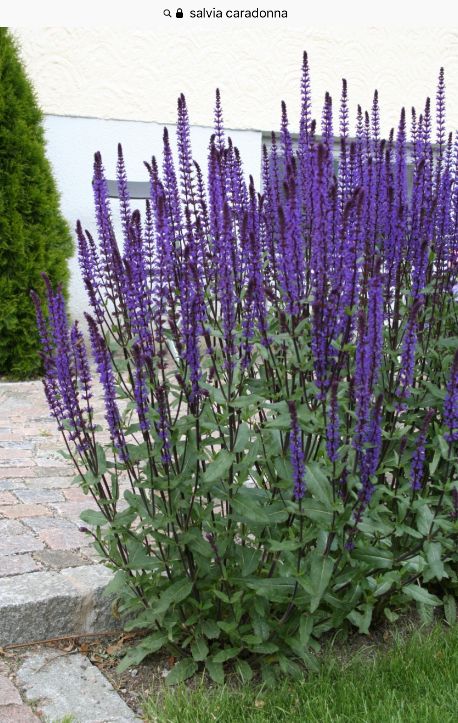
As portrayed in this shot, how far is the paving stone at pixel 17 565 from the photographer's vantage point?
143 inches

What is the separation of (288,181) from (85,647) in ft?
6.65

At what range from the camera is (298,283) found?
110 inches

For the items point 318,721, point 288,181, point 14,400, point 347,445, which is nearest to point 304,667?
point 318,721

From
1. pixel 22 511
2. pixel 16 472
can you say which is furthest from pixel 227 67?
pixel 22 511

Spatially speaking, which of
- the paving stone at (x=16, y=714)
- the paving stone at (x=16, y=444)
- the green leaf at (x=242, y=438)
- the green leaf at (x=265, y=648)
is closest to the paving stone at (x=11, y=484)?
the paving stone at (x=16, y=444)

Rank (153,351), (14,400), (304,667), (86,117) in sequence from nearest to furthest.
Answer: (153,351) → (304,667) → (14,400) → (86,117)

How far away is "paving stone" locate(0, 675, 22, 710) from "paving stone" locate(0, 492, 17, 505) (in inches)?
65.4

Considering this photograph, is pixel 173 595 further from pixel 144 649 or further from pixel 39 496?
pixel 39 496

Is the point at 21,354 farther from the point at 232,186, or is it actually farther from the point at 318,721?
the point at 318,721

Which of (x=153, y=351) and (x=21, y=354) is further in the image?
(x=21, y=354)

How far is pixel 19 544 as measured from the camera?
400cm

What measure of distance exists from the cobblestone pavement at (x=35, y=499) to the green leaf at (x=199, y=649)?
84 centimetres

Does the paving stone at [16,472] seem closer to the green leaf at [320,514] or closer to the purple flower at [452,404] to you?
the green leaf at [320,514]

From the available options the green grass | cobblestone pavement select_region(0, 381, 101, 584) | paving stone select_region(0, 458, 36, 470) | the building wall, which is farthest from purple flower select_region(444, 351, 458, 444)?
the building wall
